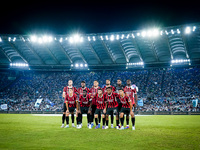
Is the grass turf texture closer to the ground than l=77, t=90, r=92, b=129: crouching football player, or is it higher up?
closer to the ground

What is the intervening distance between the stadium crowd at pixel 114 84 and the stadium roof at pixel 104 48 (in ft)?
10.2

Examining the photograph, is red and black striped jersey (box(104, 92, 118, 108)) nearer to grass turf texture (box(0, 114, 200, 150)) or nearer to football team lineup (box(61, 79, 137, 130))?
football team lineup (box(61, 79, 137, 130))

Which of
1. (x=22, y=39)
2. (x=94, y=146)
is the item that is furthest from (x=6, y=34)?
(x=94, y=146)

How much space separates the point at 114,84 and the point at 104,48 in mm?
8556

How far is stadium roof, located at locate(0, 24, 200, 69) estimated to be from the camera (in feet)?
132

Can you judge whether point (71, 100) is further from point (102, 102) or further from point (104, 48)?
point (104, 48)

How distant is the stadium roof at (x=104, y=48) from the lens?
40.3 meters

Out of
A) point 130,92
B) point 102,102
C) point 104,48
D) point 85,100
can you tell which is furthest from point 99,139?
point 104,48

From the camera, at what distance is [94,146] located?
6852 millimetres

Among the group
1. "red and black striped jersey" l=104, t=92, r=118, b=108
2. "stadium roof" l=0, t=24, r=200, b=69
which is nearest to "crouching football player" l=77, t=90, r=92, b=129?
"red and black striped jersey" l=104, t=92, r=118, b=108

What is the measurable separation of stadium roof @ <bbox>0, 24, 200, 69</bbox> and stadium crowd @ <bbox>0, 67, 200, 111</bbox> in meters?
3.12

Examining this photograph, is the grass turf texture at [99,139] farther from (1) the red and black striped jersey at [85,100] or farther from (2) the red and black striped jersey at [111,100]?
(1) the red and black striped jersey at [85,100]

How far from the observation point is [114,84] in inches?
1932

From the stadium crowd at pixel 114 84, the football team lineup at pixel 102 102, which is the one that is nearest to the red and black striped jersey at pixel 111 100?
the football team lineup at pixel 102 102
